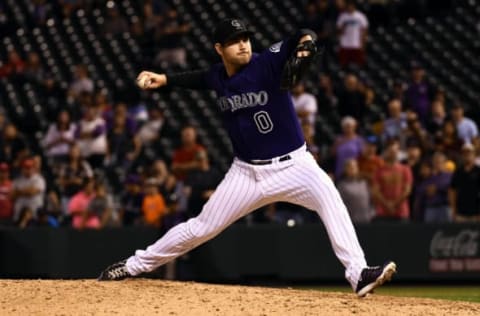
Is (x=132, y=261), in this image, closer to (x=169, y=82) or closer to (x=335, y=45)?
(x=169, y=82)

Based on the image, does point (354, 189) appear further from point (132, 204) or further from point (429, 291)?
point (132, 204)

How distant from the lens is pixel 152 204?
1523cm

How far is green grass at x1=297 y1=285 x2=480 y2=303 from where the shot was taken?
1247cm

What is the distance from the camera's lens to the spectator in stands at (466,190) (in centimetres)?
1438

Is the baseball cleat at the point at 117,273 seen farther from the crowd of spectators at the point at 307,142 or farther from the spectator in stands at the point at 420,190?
the spectator in stands at the point at 420,190

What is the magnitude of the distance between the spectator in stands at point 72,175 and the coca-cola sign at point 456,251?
485 cm

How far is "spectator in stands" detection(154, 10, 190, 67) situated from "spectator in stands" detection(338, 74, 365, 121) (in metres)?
3.27

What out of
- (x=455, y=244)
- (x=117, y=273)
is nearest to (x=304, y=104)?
(x=455, y=244)

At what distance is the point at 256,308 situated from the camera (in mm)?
7633

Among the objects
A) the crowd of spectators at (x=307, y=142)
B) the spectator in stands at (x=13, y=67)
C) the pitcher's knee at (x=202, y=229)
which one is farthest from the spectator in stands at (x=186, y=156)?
the pitcher's knee at (x=202, y=229)

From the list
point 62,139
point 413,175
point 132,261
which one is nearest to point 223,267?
point 413,175

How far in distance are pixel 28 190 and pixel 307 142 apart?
4.16 metres

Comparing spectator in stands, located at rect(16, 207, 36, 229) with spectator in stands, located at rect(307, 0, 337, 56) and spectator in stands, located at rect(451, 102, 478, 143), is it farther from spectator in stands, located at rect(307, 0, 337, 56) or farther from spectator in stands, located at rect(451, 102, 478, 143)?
spectator in stands, located at rect(307, 0, 337, 56)

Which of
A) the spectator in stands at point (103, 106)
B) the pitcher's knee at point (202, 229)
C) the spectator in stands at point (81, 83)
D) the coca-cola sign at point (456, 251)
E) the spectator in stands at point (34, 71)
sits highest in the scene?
the spectator in stands at point (34, 71)
